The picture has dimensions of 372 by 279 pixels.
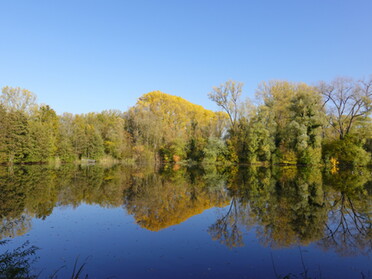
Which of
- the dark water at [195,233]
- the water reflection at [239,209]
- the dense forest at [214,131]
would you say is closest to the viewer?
the dark water at [195,233]

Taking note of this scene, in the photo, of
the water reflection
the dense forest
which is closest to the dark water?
the water reflection

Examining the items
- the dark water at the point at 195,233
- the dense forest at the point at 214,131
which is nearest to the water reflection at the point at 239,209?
the dark water at the point at 195,233

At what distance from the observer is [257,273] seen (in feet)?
19.3

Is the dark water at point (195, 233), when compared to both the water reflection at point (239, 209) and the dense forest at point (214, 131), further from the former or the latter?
the dense forest at point (214, 131)

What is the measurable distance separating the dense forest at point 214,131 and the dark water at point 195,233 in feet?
75.7

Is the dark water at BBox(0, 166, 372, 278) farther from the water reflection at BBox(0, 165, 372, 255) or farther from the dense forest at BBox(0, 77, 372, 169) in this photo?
the dense forest at BBox(0, 77, 372, 169)

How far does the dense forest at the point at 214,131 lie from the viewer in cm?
3622

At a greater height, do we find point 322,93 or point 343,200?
point 322,93

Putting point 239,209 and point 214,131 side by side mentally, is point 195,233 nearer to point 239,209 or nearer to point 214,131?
point 239,209

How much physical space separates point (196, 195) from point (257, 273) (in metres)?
9.70

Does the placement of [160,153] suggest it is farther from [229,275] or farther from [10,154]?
[229,275]

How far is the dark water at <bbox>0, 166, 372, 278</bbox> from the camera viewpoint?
6.16m

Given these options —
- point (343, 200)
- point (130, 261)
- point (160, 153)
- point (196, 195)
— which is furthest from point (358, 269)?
point (160, 153)

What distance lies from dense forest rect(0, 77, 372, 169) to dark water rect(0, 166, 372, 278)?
23072 mm
